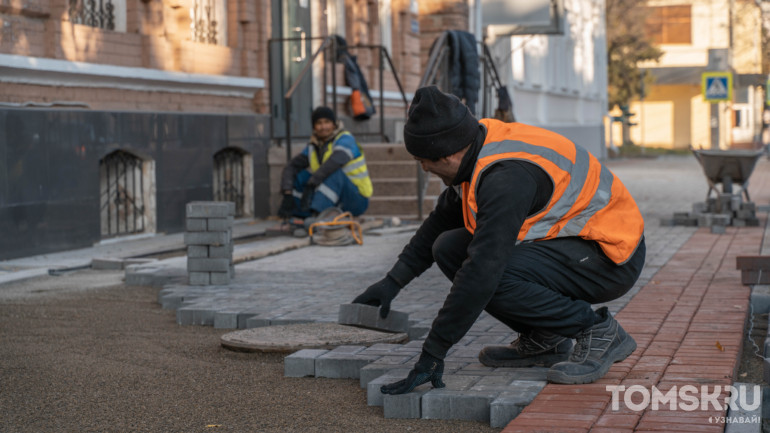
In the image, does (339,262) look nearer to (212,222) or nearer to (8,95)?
(212,222)

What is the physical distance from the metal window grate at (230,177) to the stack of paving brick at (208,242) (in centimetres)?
621

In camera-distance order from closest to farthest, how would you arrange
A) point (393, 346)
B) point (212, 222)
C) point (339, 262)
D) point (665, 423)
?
point (665, 423) → point (393, 346) → point (212, 222) → point (339, 262)

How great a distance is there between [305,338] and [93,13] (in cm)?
733

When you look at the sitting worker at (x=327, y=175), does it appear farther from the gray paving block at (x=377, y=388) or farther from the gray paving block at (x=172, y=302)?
the gray paving block at (x=377, y=388)

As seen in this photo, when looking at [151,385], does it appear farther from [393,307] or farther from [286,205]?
[286,205]

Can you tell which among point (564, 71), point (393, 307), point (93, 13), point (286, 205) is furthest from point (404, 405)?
point (564, 71)

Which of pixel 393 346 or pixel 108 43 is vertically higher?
pixel 108 43

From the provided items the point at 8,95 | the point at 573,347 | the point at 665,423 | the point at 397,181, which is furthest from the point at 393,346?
the point at 397,181

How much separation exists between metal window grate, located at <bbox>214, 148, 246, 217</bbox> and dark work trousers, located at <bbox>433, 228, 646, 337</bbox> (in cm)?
999

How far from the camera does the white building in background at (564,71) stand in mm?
28594

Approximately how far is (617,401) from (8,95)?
7823 millimetres

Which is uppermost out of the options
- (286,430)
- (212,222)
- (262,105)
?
(262,105)

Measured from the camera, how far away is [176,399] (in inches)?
210


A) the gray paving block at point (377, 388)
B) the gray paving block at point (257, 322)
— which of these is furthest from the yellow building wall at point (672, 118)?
the gray paving block at point (377, 388)
